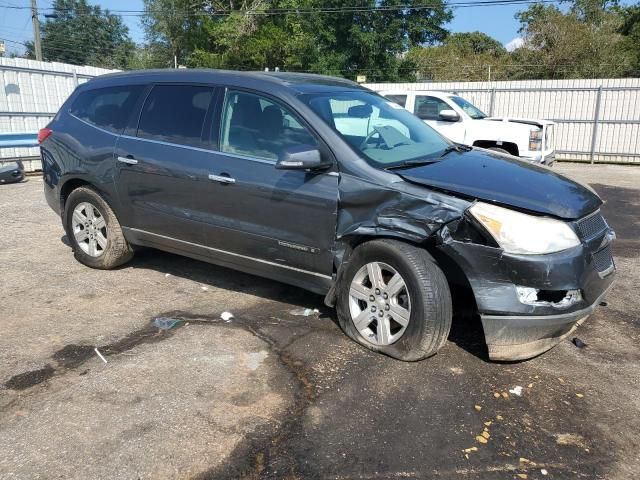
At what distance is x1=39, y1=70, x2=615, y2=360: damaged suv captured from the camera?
3.37 m

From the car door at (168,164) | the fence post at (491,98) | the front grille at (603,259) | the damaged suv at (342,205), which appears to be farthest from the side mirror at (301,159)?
the fence post at (491,98)

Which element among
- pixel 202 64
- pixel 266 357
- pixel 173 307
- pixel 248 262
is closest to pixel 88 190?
pixel 173 307

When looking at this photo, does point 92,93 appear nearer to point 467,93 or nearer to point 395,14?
point 467,93

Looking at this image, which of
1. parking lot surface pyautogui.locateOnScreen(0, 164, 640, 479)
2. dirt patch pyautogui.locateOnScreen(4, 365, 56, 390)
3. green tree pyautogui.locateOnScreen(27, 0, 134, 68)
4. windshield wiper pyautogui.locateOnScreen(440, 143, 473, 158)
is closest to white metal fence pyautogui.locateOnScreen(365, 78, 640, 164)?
parking lot surface pyautogui.locateOnScreen(0, 164, 640, 479)

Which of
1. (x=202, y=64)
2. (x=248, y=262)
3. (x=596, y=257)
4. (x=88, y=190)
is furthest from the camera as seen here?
(x=202, y=64)

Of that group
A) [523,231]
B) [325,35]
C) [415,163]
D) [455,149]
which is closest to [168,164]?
[415,163]

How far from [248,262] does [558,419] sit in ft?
8.12

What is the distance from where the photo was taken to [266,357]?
3.80 metres

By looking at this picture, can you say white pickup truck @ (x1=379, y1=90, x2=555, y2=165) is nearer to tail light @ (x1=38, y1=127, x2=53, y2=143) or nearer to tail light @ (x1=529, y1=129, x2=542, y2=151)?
tail light @ (x1=529, y1=129, x2=542, y2=151)

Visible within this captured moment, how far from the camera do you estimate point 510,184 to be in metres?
3.63

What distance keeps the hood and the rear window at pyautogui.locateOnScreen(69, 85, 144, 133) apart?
278cm

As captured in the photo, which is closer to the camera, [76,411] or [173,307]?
[76,411]

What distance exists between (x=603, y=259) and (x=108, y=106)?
446cm

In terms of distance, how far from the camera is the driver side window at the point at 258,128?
4.12 metres
